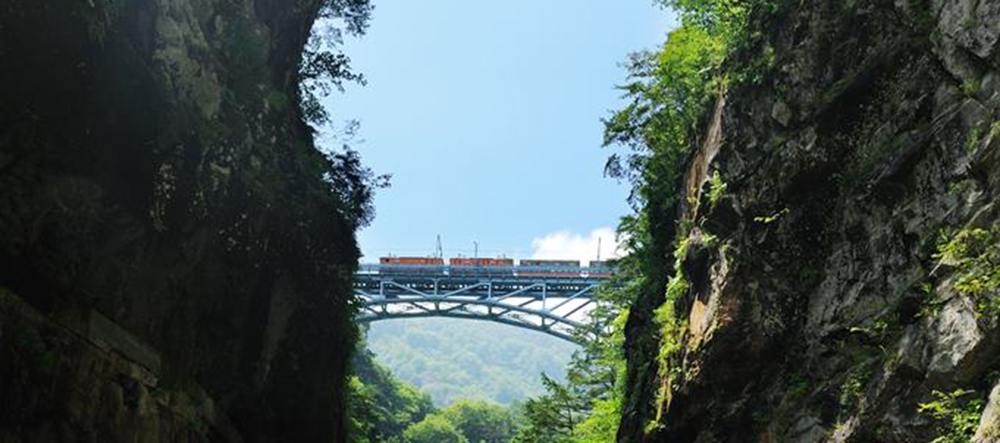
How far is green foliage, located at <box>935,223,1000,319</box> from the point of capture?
29.6 feet

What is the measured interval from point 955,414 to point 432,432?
6943cm

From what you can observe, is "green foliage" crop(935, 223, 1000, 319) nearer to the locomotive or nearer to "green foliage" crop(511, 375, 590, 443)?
"green foliage" crop(511, 375, 590, 443)

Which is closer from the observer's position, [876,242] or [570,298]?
[876,242]

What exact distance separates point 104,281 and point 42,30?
336 cm

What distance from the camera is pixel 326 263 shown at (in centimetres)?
1838

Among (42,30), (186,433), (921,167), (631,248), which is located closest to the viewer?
(42,30)

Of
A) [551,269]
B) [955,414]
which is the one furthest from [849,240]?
[551,269]

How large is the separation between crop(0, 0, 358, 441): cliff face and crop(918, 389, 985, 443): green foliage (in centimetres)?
1053

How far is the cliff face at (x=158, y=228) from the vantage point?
8.64 m

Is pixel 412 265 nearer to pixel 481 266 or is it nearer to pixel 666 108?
pixel 481 266

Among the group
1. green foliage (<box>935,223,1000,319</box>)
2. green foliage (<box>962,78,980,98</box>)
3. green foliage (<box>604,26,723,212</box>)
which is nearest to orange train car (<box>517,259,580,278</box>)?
green foliage (<box>604,26,723,212</box>)

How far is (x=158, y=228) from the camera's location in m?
11.3

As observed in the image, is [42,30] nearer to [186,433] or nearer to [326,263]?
[186,433]

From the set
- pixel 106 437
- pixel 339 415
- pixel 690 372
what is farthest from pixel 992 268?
pixel 339 415
